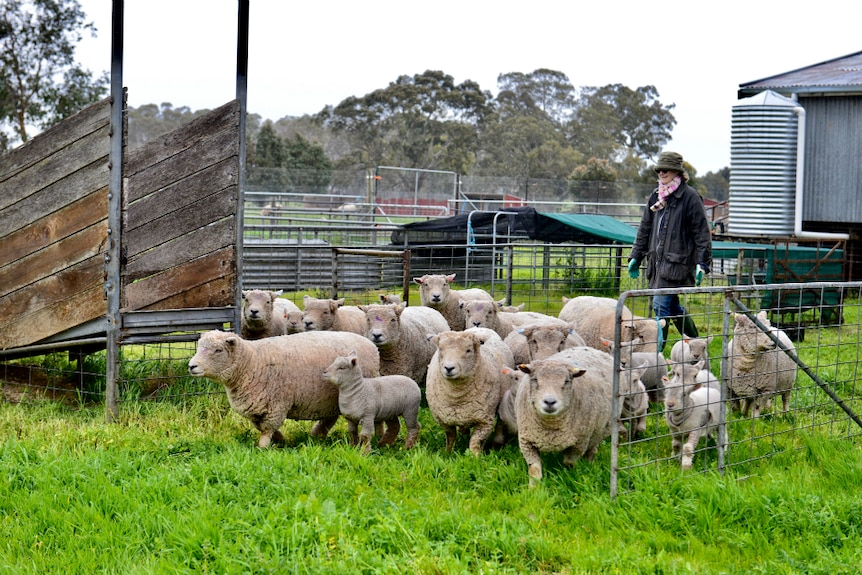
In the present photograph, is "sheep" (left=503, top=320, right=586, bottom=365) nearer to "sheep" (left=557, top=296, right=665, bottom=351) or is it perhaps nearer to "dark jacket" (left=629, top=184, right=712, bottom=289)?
"sheep" (left=557, top=296, right=665, bottom=351)

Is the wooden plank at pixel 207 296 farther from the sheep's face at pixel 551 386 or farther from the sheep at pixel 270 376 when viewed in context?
the sheep's face at pixel 551 386

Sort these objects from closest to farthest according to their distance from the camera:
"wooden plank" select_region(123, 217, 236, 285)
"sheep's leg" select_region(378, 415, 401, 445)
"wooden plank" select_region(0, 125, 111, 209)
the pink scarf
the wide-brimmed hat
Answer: "sheep's leg" select_region(378, 415, 401, 445), "wooden plank" select_region(0, 125, 111, 209), "wooden plank" select_region(123, 217, 236, 285), the wide-brimmed hat, the pink scarf

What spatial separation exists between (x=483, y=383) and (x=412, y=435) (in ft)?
2.53

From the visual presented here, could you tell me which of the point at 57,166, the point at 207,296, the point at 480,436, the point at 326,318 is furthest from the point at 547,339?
the point at 57,166

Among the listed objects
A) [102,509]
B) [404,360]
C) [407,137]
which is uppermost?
[407,137]

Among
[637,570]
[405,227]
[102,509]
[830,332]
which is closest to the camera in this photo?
[637,570]

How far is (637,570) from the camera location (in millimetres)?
4500

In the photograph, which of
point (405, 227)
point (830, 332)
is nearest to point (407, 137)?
point (405, 227)

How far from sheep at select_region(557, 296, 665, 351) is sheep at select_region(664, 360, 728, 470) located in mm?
1880

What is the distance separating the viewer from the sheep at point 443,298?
389 inches

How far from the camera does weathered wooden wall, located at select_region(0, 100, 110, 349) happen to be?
303 inches

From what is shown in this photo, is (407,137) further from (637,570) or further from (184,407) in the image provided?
(637,570)

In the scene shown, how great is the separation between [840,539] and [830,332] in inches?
348

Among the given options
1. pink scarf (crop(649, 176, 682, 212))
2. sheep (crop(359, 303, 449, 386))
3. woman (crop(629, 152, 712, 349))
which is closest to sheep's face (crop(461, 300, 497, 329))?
sheep (crop(359, 303, 449, 386))
